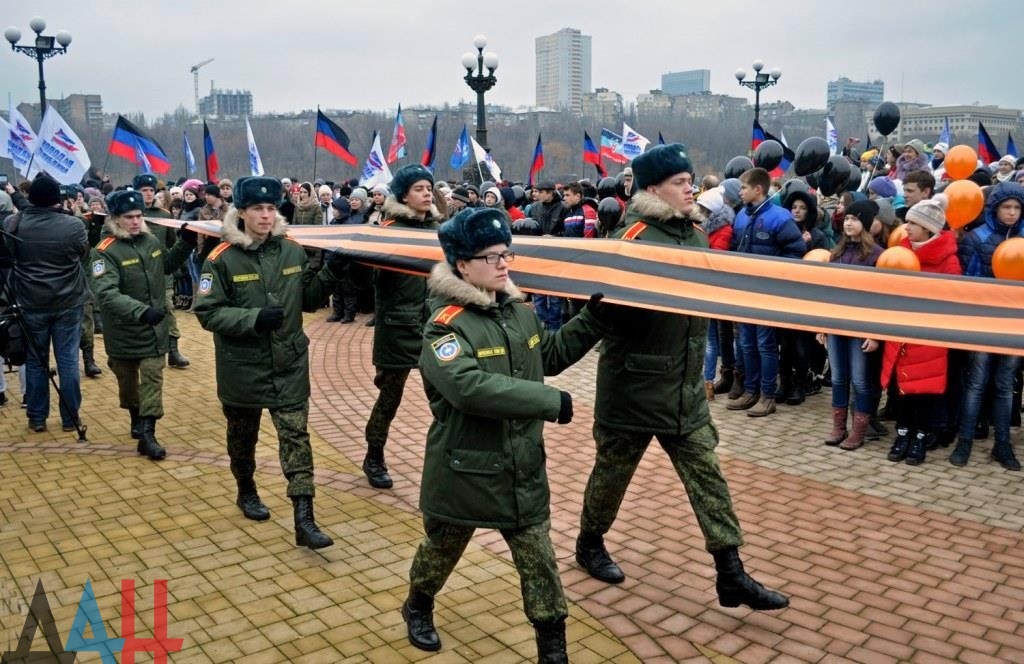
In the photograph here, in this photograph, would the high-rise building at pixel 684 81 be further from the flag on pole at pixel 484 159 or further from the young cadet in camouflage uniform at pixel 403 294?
the young cadet in camouflage uniform at pixel 403 294

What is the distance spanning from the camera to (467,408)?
3.67 meters

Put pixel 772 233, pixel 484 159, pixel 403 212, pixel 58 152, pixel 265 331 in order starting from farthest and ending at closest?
pixel 484 159
pixel 58 152
pixel 772 233
pixel 403 212
pixel 265 331

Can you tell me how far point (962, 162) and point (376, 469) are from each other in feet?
25.6

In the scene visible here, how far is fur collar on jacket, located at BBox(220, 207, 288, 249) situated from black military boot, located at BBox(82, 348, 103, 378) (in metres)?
5.93

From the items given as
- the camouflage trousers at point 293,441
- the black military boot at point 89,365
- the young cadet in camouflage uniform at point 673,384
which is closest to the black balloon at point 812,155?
the young cadet in camouflage uniform at point 673,384

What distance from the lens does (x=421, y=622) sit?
4.39 m

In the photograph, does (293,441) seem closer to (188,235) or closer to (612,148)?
(188,235)

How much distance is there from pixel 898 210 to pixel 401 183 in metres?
5.94

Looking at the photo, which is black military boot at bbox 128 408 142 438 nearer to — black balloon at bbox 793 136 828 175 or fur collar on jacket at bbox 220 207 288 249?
fur collar on jacket at bbox 220 207 288 249

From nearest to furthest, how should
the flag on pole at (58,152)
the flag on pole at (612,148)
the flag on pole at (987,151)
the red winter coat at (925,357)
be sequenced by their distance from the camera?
the red winter coat at (925,357), the flag on pole at (58,152), the flag on pole at (987,151), the flag on pole at (612,148)

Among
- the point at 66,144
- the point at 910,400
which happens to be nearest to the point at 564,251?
the point at 910,400

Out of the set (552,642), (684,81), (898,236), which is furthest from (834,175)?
(684,81)

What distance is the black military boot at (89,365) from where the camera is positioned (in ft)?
34.8

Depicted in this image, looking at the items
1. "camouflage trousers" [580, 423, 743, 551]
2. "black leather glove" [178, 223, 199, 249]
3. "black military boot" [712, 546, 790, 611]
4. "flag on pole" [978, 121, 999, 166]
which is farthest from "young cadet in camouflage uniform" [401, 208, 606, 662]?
"flag on pole" [978, 121, 999, 166]
